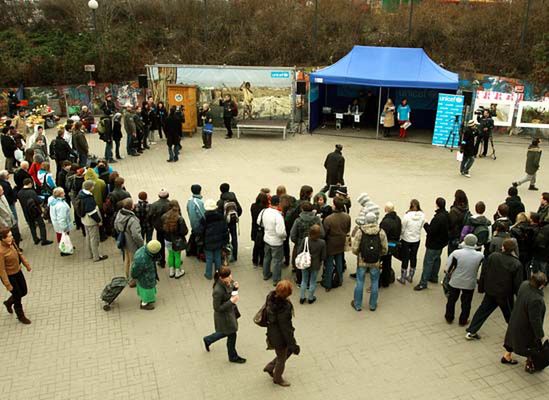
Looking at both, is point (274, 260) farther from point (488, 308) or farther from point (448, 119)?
point (448, 119)

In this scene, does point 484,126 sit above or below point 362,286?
above

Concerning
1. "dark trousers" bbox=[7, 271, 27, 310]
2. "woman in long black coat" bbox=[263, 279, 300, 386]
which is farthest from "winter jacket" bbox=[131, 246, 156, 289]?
"woman in long black coat" bbox=[263, 279, 300, 386]

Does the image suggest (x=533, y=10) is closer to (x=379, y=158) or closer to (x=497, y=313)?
(x=379, y=158)

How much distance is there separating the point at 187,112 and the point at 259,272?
11.0 metres

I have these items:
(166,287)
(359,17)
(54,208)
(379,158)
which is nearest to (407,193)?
(379,158)

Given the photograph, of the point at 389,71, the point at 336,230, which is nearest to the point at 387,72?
the point at 389,71

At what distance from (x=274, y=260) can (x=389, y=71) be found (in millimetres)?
11209

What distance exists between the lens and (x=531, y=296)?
581 cm

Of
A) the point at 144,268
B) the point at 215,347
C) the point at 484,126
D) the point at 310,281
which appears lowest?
the point at 215,347

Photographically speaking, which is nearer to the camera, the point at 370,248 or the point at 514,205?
the point at 370,248

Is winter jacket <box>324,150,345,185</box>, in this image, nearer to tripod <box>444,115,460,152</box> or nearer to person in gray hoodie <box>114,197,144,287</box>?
person in gray hoodie <box>114,197,144,287</box>

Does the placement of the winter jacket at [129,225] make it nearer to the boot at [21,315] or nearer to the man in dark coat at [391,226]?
the boot at [21,315]

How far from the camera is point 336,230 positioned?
782cm

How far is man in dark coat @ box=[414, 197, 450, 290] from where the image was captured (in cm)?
782
